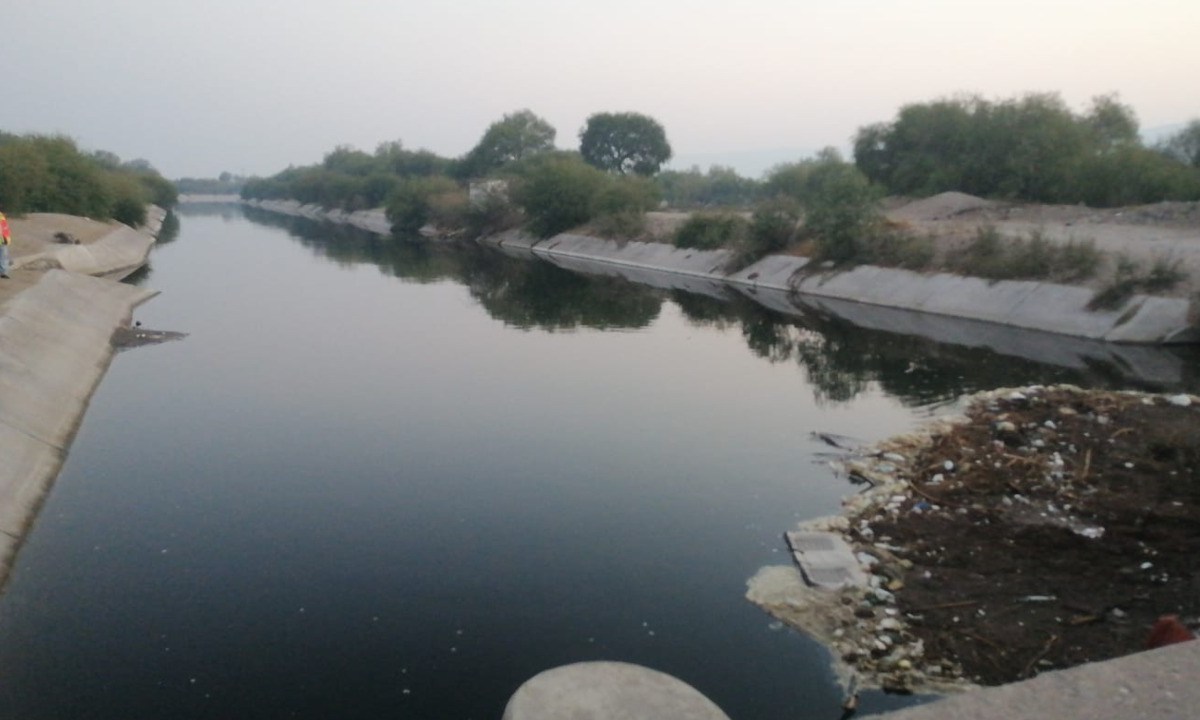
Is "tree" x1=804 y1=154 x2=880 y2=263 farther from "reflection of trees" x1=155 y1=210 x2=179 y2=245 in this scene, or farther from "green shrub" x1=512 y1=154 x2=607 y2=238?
"reflection of trees" x1=155 y1=210 x2=179 y2=245

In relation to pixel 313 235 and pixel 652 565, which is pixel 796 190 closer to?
pixel 313 235

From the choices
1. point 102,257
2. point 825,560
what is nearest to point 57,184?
point 102,257

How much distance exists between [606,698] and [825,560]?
14.6 feet

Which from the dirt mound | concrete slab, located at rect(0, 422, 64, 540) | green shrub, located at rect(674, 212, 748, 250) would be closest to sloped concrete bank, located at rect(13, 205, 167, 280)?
concrete slab, located at rect(0, 422, 64, 540)

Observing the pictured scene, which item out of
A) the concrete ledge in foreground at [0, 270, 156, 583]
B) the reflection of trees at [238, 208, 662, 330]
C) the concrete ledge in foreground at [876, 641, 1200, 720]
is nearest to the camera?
the concrete ledge in foreground at [876, 641, 1200, 720]

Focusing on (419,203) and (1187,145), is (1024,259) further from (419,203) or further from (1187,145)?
(419,203)

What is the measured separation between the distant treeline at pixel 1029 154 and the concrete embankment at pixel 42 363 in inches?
1610

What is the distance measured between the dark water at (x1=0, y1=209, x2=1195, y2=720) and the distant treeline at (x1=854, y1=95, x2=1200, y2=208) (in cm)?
2321

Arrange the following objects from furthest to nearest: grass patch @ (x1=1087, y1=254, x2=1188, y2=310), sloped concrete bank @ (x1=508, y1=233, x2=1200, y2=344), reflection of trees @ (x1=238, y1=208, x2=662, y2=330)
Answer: reflection of trees @ (x1=238, y1=208, x2=662, y2=330) → grass patch @ (x1=1087, y1=254, x2=1188, y2=310) → sloped concrete bank @ (x1=508, y1=233, x2=1200, y2=344)

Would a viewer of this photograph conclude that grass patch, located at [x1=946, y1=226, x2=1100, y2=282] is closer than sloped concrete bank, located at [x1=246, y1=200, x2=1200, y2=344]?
No

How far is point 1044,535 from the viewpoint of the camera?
9.92m

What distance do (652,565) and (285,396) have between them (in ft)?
34.2

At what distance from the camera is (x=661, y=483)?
41.6 feet

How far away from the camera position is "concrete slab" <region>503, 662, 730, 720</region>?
5.67 m
